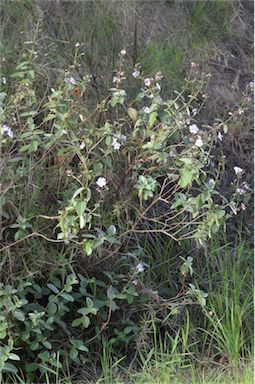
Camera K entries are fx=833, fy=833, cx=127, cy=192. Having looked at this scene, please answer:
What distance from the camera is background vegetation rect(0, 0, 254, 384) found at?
3543mm

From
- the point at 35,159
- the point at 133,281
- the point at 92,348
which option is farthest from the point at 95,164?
the point at 92,348

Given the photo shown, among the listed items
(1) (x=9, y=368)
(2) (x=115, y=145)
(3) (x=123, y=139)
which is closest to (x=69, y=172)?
(2) (x=115, y=145)

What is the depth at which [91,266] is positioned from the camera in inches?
148

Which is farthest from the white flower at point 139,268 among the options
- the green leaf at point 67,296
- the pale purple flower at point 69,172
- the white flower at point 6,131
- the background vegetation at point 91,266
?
the white flower at point 6,131

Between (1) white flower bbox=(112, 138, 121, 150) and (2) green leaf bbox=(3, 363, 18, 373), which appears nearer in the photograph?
(2) green leaf bbox=(3, 363, 18, 373)

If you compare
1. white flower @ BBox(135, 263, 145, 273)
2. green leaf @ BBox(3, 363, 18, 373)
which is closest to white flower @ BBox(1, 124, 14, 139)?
white flower @ BBox(135, 263, 145, 273)

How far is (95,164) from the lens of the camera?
355cm

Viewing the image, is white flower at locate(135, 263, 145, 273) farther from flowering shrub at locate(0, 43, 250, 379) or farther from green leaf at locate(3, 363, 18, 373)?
green leaf at locate(3, 363, 18, 373)

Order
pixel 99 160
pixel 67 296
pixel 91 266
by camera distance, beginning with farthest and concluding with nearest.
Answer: pixel 91 266 < pixel 99 160 < pixel 67 296

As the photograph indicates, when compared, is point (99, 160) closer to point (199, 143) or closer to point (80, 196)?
point (80, 196)

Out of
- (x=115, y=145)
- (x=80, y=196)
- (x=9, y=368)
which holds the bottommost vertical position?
(x=9, y=368)

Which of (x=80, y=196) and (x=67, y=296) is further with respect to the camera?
(x=67, y=296)

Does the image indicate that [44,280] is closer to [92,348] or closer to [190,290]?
[92,348]

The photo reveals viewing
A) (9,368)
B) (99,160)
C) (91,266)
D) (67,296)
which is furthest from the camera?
(91,266)
